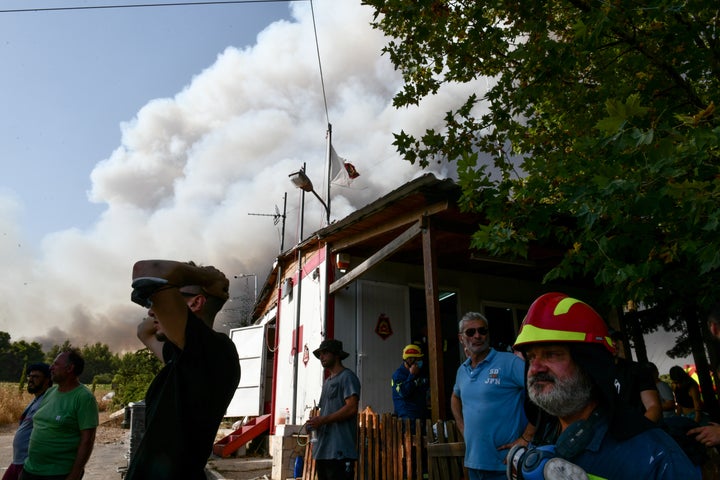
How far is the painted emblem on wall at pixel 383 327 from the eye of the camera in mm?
9445

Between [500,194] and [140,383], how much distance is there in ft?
77.6

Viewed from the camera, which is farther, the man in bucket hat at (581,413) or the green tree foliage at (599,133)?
the green tree foliage at (599,133)

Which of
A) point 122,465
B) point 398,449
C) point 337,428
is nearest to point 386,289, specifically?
point 398,449

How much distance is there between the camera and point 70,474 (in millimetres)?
4023

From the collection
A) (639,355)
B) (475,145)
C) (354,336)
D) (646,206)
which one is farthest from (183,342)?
(639,355)

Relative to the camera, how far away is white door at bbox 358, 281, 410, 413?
29.8 ft

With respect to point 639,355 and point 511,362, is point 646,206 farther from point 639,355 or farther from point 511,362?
point 639,355

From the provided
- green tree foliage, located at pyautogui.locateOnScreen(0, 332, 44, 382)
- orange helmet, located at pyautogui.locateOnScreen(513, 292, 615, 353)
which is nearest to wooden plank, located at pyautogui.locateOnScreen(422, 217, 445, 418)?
orange helmet, located at pyautogui.locateOnScreen(513, 292, 615, 353)

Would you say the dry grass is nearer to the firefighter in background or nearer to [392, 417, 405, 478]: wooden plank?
the firefighter in background

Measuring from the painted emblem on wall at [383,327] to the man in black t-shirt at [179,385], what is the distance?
24.6 feet

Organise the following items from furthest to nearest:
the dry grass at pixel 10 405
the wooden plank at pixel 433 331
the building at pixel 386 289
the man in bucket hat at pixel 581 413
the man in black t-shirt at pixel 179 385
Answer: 1. the dry grass at pixel 10 405
2. the building at pixel 386 289
3. the wooden plank at pixel 433 331
4. the man in black t-shirt at pixel 179 385
5. the man in bucket hat at pixel 581 413

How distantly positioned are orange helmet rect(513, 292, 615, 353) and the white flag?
11.4 meters

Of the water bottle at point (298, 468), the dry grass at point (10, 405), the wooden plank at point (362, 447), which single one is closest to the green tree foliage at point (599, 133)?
the wooden plank at point (362, 447)

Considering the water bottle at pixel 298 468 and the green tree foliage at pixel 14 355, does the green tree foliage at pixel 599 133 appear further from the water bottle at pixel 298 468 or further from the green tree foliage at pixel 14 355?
the green tree foliage at pixel 14 355
